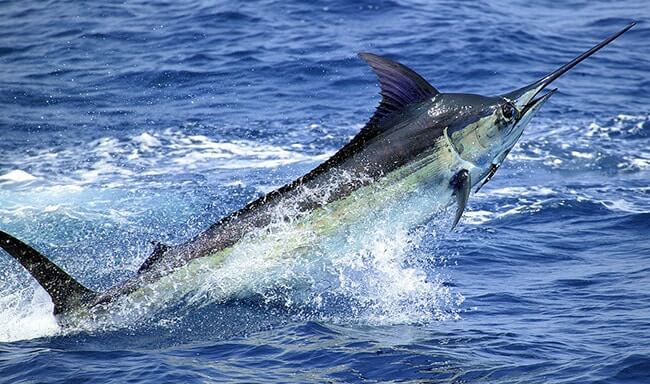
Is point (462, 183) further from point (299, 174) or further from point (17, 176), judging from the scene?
point (17, 176)

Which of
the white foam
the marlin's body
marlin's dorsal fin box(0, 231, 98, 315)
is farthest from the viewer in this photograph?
the white foam

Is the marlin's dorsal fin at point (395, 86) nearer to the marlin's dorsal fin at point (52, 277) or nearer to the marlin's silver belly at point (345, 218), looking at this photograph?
the marlin's silver belly at point (345, 218)

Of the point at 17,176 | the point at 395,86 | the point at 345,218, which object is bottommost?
the point at 17,176

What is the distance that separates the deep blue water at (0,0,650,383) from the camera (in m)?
7.73

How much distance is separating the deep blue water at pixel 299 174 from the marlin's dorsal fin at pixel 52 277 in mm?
285

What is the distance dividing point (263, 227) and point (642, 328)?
3.10 metres

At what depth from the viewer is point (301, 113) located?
17812mm

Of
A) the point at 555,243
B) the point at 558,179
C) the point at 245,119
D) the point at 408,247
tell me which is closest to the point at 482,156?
the point at 408,247

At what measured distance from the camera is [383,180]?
26.2 ft

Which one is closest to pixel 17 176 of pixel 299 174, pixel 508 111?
pixel 299 174

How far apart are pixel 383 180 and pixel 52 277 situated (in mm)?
2583

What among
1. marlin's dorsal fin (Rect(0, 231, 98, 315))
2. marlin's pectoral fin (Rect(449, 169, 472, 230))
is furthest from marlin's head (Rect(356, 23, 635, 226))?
marlin's dorsal fin (Rect(0, 231, 98, 315))

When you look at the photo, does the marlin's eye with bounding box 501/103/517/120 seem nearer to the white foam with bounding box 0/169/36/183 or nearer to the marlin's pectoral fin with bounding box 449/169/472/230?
the marlin's pectoral fin with bounding box 449/169/472/230

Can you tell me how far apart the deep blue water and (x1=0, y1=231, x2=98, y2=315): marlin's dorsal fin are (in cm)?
29
